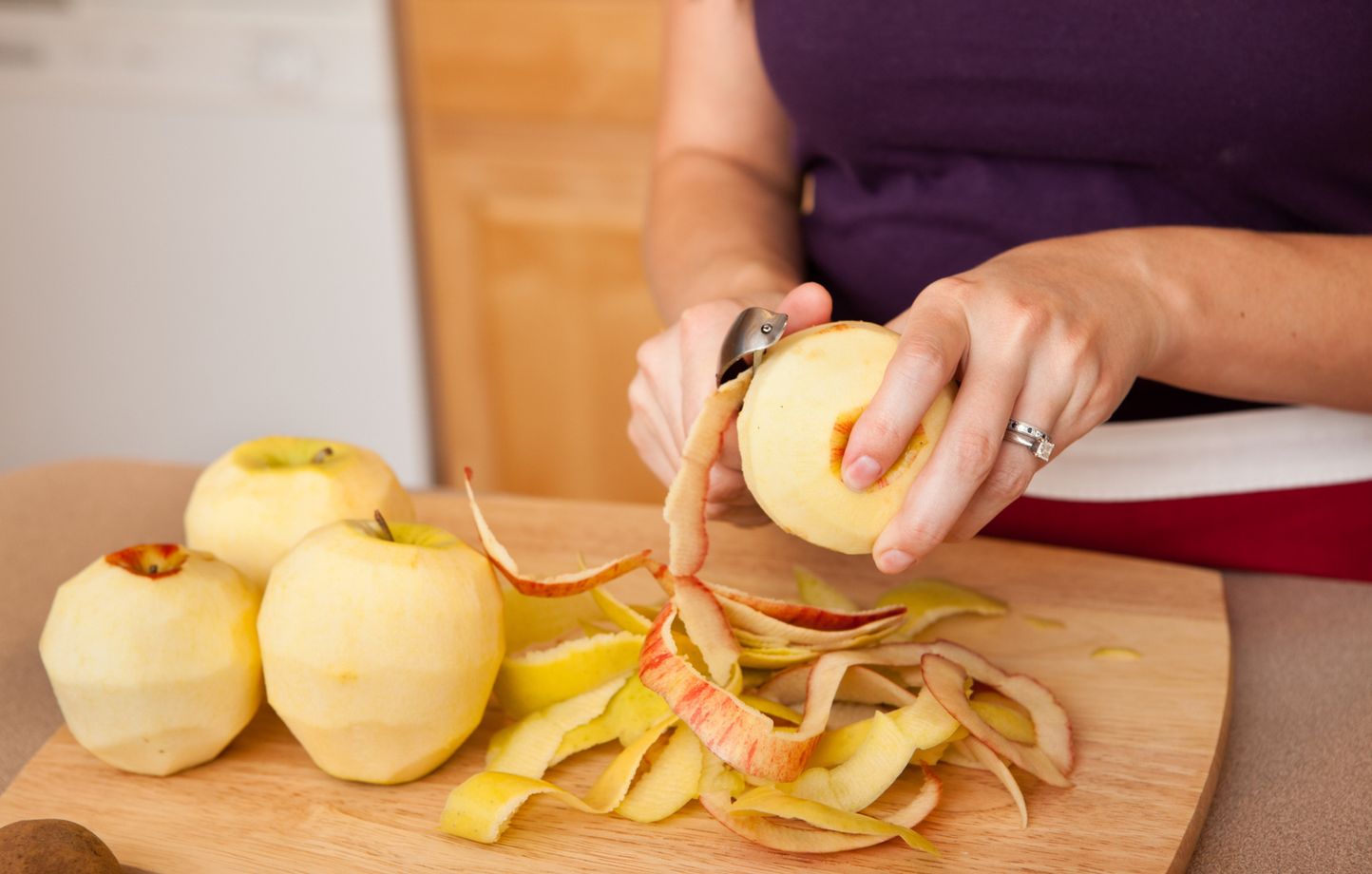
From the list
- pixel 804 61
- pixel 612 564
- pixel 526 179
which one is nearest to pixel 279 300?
pixel 526 179

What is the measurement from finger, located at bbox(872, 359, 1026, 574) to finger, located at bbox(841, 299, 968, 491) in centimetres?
2

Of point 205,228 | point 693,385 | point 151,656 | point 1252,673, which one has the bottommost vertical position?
point 205,228

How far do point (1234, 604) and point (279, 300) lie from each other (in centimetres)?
190

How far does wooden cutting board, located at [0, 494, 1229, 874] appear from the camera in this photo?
635 mm

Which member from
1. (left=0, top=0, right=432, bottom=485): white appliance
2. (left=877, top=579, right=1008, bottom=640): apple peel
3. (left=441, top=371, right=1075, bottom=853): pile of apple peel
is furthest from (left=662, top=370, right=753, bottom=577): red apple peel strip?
(left=0, top=0, right=432, bottom=485): white appliance

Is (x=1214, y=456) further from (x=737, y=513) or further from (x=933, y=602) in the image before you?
(x=737, y=513)

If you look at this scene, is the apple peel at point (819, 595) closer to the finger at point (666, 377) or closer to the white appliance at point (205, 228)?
the finger at point (666, 377)

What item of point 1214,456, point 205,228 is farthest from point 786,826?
point 205,228

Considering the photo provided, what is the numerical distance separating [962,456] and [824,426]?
0.23ft

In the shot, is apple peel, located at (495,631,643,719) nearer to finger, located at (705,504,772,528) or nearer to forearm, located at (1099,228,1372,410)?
finger, located at (705,504,772,528)

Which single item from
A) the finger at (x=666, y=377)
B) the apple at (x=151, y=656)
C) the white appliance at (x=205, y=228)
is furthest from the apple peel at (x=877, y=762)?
the white appliance at (x=205, y=228)

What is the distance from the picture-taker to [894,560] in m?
0.63

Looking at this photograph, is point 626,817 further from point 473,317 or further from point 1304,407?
point 473,317

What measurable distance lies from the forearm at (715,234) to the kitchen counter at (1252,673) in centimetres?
40
